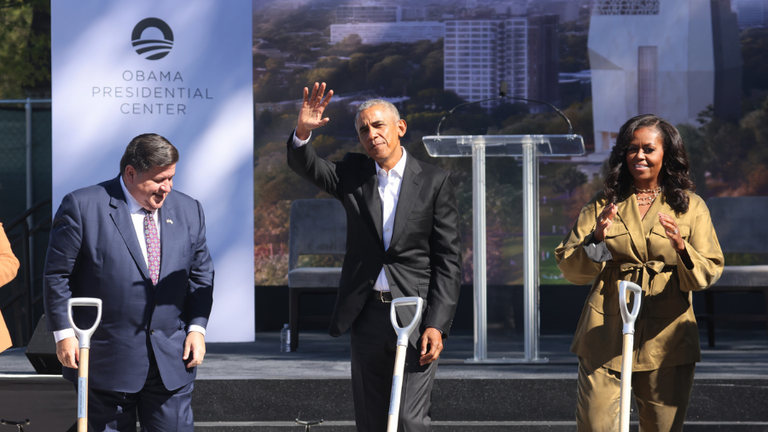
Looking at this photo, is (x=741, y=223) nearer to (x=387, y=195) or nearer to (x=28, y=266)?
(x=387, y=195)

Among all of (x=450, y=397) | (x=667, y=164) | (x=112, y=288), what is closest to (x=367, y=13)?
(x=450, y=397)

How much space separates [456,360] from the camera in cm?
423

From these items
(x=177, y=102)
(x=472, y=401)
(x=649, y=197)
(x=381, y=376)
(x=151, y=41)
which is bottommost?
(x=472, y=401)

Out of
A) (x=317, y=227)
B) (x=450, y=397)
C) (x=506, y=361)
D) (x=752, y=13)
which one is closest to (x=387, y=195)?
(x=450, y=397)

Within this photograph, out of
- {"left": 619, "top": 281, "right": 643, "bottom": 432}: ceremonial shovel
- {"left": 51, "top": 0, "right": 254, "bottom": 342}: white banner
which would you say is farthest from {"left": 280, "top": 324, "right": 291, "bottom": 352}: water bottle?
{"left": 619, "top": 281, "right": 643, "bottom": 432}: ceremonial shovel

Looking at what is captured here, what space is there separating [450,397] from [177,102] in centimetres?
220

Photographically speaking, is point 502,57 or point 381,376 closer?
point 381,376

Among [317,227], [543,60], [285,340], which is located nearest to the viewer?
[285,340]

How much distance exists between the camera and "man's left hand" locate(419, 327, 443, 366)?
2.57 m

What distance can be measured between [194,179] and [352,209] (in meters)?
1.95

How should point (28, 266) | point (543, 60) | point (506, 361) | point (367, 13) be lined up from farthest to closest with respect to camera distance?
point (367, 13), point (543, 60), point (28, 266), point (506, 361)

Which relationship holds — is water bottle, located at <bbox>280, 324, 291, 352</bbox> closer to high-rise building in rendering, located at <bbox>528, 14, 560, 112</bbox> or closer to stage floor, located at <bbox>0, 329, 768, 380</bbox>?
stage floor, located at <bbox>0, 329, 768, 380</bbox>

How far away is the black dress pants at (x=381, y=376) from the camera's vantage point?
260 centimetres

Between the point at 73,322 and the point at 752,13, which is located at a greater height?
the point at 752,13
